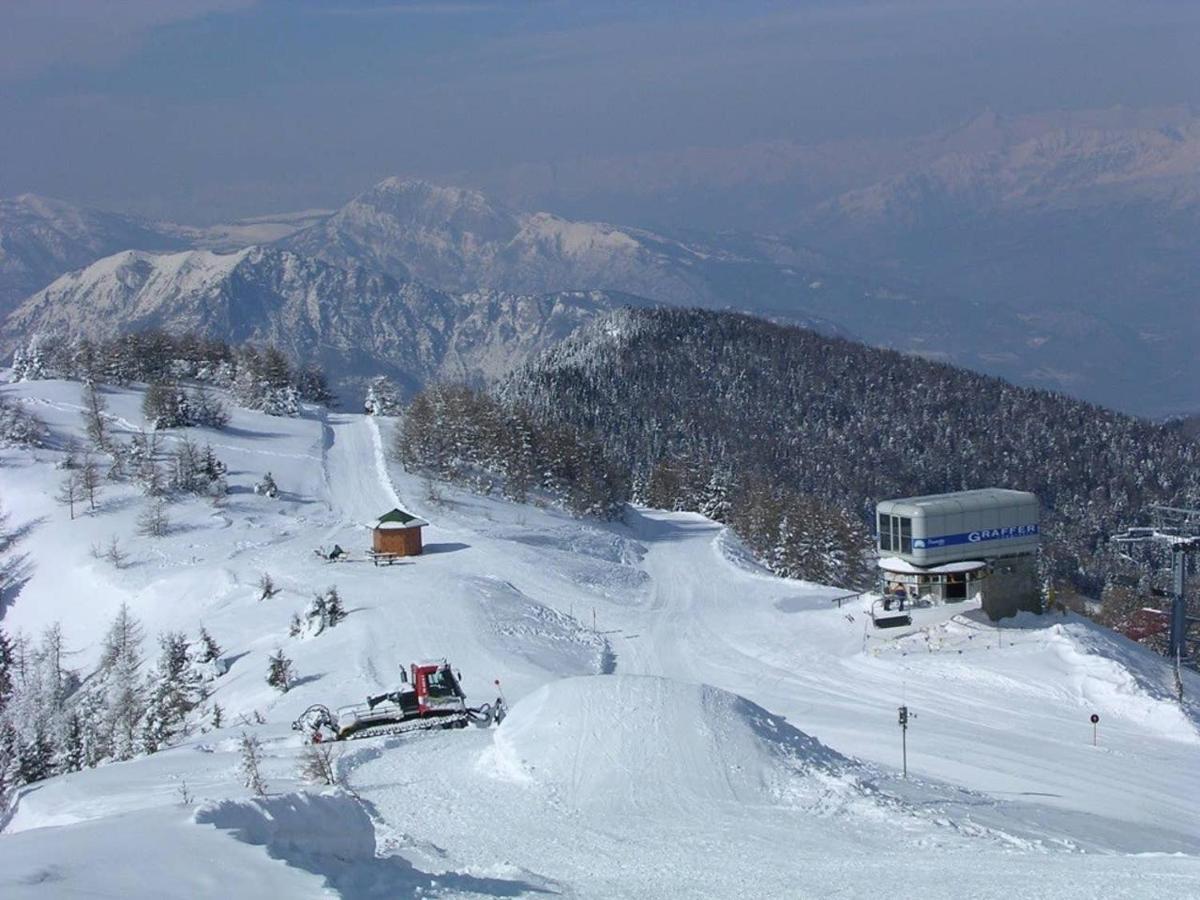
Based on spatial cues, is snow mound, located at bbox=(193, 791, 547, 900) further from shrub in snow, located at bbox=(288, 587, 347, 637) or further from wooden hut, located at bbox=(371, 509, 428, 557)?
wooden hut, located at bbox=(371, 509, 428, 557)

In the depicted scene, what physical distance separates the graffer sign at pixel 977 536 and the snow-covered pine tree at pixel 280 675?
2370cm

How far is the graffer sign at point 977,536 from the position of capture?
46.3 meters

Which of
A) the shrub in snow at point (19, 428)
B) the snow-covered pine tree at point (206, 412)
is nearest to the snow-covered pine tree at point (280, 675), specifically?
the shrub in snow at point (19, 428)

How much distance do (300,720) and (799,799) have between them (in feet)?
42.4

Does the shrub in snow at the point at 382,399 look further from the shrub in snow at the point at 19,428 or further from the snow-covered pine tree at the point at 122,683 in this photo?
the snow-covered pine tree at the point at 122,683

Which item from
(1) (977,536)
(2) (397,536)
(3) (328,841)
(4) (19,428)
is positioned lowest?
(2) (397,536)

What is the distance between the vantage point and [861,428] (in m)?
174

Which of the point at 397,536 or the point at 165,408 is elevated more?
the point at 165,408

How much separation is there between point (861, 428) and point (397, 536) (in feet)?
420

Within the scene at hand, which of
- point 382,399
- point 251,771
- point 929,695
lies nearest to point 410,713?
point 251,771

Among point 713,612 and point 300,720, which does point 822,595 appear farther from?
point 300,720

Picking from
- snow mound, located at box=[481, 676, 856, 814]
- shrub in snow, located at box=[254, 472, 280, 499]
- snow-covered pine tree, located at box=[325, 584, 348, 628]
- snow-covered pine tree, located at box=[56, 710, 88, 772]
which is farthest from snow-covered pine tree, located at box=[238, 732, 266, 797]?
shrub in snow, located at box=[254, 472, 280, 499]

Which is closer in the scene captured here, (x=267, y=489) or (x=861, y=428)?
(x=267, y=489)

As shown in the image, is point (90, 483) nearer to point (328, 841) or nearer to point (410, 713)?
point (410, 713)
